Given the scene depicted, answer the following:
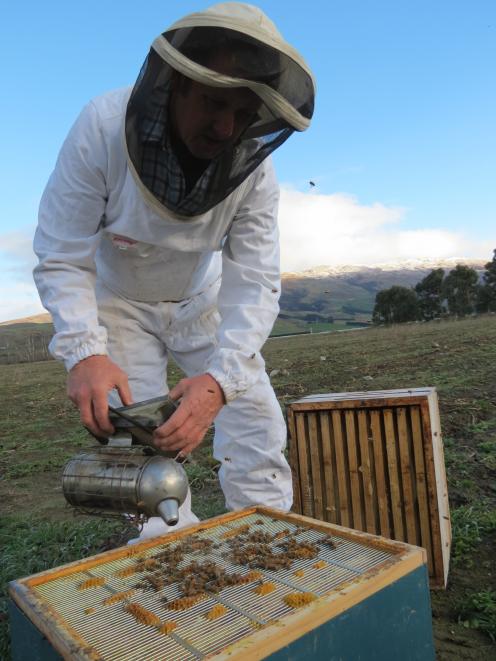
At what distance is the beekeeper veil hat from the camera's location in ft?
6.22

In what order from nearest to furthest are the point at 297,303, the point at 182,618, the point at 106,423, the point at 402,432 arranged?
the point at 182,618, the point at 106,423, the point at 402,432, the point at 297,303

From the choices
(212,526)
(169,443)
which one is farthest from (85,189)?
(212,526)

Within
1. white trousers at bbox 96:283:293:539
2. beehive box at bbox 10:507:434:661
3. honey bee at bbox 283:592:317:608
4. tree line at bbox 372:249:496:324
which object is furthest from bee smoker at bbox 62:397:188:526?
tree line at bbox 372:249:496:324

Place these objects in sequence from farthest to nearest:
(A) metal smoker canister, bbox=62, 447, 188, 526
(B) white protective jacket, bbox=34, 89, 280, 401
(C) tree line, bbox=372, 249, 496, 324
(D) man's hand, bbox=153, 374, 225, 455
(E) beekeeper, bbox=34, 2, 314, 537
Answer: (C) tree line, bbox=372, 249, 496, 324, (B) white protective jacket, bbox=34, 89, 280, 401, (E) beekeeper, bbox=34, 2, 314, 537, (D) man's hand, bbox=153, 374, 225, 455, (A) metal smoker canister, bbox=62, 447, 188, 526

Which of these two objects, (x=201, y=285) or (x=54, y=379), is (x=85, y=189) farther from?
(x=54, y=379)

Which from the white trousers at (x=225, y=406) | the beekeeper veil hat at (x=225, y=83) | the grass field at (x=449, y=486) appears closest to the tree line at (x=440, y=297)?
the grass field at (x=449, y=486)

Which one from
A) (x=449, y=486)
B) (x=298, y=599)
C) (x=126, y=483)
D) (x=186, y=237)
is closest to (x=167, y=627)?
(x=298, y=599)

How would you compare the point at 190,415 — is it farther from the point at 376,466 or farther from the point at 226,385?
the point at 376,466

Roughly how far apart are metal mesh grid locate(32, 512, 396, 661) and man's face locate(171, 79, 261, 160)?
4.79 ft

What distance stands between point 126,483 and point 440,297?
166 feet

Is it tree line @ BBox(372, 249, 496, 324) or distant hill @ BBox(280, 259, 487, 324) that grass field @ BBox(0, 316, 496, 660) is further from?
distant hill @ BBox(280, 259, 487, 324)

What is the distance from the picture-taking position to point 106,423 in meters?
1.92

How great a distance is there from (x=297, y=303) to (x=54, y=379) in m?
120

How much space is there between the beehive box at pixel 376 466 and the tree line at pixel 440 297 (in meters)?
46.2
